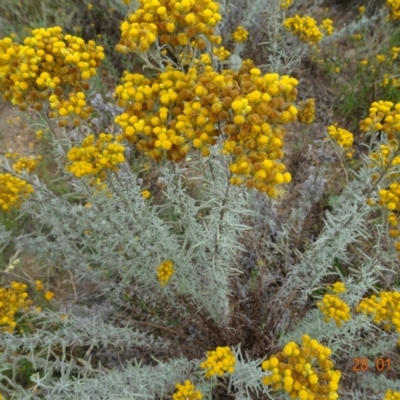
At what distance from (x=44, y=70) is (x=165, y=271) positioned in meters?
1.32

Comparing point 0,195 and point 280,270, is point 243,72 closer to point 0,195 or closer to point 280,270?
point 0,195

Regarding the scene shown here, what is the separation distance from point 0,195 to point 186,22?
157 centimetres

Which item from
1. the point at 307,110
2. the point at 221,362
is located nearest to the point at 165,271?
the point at 221,362

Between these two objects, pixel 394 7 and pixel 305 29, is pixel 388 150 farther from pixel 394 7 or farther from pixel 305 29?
pixel 394 7

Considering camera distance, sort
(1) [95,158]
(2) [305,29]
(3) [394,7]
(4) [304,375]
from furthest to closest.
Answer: (3) [394,7] → (2) [305,29] → (1) [95,158] → (4) [304,375]

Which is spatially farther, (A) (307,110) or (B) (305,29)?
(B) (305,29)

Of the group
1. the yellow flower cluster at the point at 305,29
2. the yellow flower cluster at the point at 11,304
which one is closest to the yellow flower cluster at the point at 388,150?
the yellow flower cluster at the point at 305,29

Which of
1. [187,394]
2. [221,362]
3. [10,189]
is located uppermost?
[10,189]

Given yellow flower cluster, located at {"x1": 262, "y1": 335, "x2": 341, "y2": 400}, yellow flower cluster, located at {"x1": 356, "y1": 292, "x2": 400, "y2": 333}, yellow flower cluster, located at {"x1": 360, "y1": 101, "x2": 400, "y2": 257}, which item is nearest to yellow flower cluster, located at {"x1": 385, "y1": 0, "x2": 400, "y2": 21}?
yellow flower cluster, located at {"x1": 360, "y1": 101, "x2": 400, "y2": 257}

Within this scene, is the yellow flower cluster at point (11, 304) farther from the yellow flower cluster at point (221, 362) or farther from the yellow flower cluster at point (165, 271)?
the yellow flower cluster at point (221, 362)

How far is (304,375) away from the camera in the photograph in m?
1.74

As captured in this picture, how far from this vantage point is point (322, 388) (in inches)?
67.7

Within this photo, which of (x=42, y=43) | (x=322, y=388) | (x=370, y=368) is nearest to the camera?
(x=322, y=388)

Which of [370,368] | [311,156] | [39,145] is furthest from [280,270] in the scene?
[39,145]
